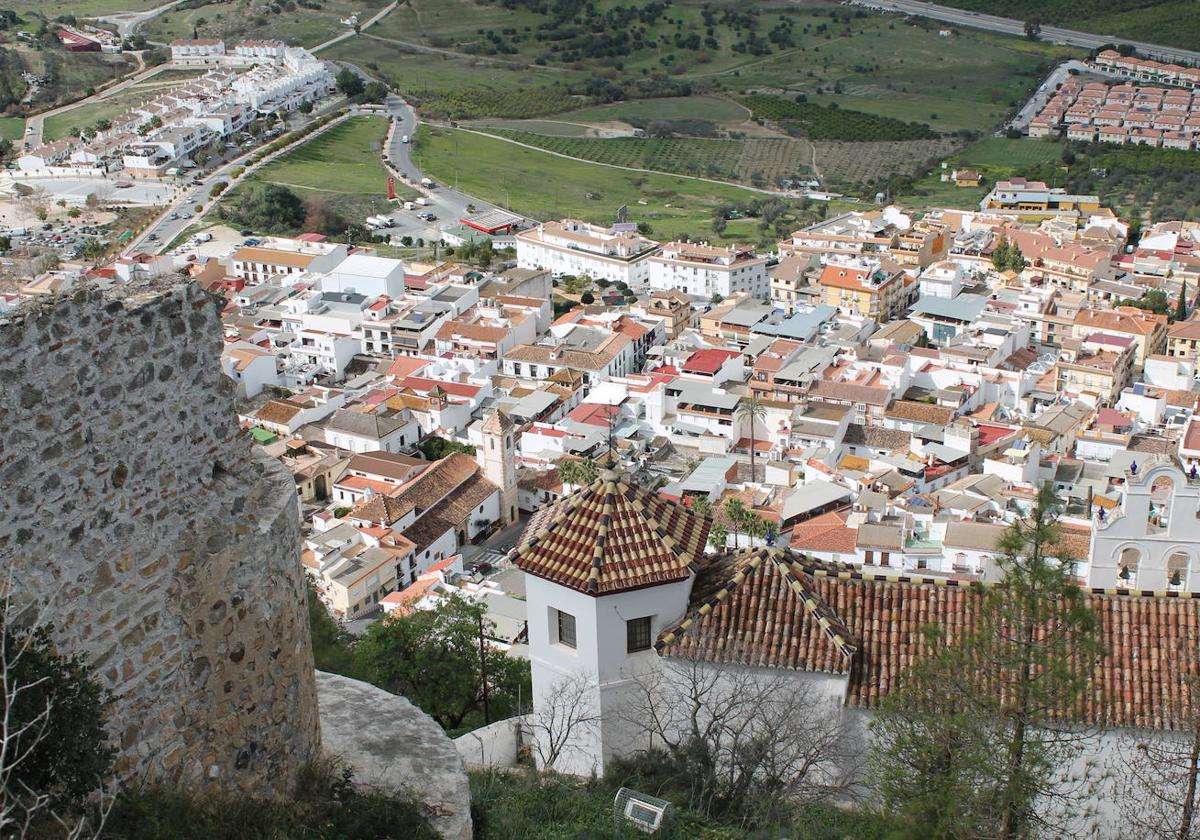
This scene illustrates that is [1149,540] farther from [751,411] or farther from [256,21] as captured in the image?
[256,21]

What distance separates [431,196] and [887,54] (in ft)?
249

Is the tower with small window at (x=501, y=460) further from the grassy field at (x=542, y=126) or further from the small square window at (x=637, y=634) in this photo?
the grassy field at (x=542, y=126)

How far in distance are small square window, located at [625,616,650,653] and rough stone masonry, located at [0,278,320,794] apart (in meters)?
4.00

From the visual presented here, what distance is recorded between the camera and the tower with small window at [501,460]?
138 ft

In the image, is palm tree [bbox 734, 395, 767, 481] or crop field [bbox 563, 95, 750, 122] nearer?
palm tree [bbox 734, 395, 767, 481]

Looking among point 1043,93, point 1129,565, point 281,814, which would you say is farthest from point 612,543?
point 1043,93

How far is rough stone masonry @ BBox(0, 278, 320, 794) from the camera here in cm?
669

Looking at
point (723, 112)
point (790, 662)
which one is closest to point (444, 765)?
point (790, 662)

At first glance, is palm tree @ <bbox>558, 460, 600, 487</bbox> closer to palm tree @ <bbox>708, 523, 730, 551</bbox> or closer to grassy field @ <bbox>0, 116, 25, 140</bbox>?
palm tree @ <bbox>708, 523, 730, 551</bbox>

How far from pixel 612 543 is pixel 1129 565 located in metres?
16.0

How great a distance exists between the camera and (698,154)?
375ft

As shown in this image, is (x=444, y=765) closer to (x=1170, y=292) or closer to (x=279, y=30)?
(x=1170, y=292)

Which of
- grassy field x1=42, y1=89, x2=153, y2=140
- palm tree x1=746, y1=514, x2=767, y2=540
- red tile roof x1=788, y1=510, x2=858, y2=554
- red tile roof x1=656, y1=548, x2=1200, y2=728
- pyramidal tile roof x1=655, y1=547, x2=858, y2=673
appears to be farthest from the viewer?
grassy field x1=42, y1=89, x2=153, y2=140

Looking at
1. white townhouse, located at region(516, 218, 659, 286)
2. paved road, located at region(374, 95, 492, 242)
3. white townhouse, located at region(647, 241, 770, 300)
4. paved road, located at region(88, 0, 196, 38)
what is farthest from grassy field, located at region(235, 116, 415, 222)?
paved road, located at region(88, 0, 196, 38)
